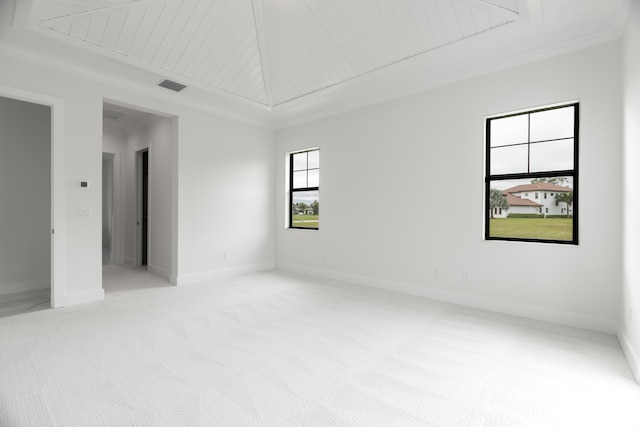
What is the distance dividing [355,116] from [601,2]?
2979 millimetres

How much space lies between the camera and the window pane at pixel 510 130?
137 inches

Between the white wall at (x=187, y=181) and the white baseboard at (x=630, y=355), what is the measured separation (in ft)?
16.5

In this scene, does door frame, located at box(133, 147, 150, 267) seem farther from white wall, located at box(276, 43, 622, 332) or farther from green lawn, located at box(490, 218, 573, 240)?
green lawn, located at box(490, 218, 573, 240)

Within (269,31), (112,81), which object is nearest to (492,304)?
(269,31)

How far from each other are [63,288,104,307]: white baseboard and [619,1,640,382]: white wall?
542 cm

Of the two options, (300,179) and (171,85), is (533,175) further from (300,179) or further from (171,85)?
(171,85)

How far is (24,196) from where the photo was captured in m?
4.54

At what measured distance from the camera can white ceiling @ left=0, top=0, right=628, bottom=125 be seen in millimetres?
2768

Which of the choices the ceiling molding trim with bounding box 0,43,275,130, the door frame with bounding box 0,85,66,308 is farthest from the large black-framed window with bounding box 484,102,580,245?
the door frame with bounding box 0,85,66,308

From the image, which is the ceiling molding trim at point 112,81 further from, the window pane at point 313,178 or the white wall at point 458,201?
the window pane at point 313,178

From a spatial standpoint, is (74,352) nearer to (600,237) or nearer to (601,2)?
(600,237)

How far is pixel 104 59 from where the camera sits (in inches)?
137

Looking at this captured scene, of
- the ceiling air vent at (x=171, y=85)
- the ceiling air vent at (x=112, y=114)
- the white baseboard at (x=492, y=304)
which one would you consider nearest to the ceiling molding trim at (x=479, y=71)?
the ceiling air vent at (x=171, y=85)

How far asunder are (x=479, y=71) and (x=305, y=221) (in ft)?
12.0
